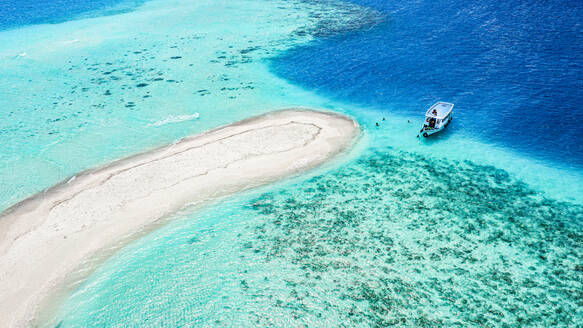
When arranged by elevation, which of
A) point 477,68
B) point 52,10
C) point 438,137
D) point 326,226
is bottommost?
point 326,226

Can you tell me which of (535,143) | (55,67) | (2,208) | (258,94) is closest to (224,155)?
(258,94)

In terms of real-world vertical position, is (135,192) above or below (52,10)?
below

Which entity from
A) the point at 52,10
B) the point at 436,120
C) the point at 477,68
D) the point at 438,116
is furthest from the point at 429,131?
the point at 52,10

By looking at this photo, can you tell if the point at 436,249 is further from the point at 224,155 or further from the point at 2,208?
the point at 2,208

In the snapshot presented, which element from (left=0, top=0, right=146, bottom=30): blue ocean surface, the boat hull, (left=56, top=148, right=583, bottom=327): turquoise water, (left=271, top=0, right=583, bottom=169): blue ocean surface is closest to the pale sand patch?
(left=56, top=148, right=583, bottom=327): turquoise water

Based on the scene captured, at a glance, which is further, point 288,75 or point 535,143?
point 288,75

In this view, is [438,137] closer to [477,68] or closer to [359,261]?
[477,68]
